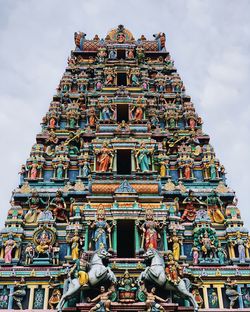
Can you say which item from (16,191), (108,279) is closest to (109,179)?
(16,191)

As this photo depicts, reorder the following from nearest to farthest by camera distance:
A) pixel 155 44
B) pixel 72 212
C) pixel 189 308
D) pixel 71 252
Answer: pixel 189 308, pixel 71 252, pixel 72 212, pixel 155 44

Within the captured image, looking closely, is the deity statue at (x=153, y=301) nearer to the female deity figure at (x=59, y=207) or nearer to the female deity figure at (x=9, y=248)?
the female deity figure at (x=9, y=248)

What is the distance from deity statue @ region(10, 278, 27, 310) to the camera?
1579 centimetres

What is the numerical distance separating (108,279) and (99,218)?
271 cm

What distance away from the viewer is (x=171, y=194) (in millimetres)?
19266

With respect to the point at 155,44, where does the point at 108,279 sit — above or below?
below

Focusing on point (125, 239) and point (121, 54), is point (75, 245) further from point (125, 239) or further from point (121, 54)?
point (121, 54)

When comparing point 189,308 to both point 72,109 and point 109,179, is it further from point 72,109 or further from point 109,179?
point 72,109

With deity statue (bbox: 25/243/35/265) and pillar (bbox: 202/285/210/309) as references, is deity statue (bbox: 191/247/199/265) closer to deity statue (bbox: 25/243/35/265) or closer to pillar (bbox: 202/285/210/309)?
pillar (bbox: 202/285/210/309)

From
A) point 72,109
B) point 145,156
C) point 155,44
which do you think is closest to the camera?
point 145,156

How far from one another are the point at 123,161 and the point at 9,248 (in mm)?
6077

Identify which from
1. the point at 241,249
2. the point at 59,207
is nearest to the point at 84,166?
the point at 59,207

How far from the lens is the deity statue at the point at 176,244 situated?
17.0 meters

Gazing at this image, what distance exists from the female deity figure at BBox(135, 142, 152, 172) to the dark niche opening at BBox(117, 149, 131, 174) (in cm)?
52
